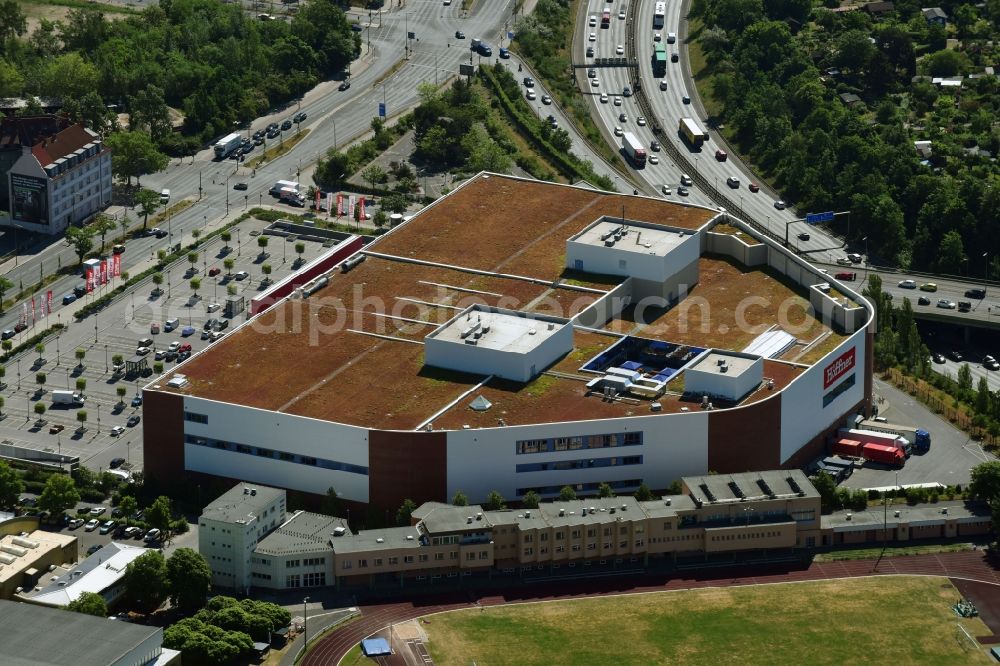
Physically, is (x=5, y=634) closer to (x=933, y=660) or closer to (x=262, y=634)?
(x=262, y=634)

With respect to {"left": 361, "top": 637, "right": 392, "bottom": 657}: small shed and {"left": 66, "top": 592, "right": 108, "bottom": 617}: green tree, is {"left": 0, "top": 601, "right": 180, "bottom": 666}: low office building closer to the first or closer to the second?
{"left": 66, "top": 592, "right": 108, "bottom": 617}: green tree

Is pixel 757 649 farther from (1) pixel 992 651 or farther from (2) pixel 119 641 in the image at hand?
(2) pixel 119 641

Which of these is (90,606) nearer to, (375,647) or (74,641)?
(74,641)

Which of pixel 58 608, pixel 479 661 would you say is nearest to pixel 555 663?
pixel 479 661

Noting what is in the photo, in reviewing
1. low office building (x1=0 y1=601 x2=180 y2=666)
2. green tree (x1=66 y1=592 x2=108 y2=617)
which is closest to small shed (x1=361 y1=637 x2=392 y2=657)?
low office building (x1=0 y1=601 x2=180 y2=666)

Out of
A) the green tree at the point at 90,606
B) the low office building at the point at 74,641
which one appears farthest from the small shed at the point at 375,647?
the green tree at the point at 90,606

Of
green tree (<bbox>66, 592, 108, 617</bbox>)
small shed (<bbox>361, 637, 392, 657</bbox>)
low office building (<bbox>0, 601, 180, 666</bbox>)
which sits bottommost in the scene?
small shed (<bbox>361, 637, 392, 657</bbox>)
